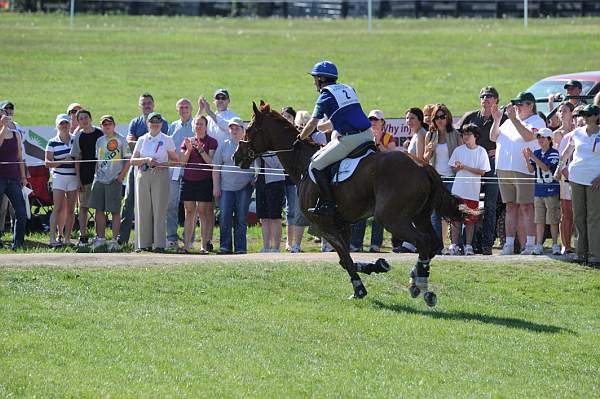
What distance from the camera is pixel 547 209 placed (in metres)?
19.2

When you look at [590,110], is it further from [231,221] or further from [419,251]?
[231,221]

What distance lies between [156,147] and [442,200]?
6.01m

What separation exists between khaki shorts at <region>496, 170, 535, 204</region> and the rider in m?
4.46

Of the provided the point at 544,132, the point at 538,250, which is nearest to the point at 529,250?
the point at 538,250

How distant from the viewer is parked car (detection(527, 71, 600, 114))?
80.5 ft

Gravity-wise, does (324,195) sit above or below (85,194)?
above

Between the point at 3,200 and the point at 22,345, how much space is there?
9.34m

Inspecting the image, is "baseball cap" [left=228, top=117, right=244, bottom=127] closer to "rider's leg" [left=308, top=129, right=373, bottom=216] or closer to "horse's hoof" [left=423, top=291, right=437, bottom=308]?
"rider's leg" [left=308, top=129, right=373, bottom=216]

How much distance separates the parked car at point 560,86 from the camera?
80.5 ft

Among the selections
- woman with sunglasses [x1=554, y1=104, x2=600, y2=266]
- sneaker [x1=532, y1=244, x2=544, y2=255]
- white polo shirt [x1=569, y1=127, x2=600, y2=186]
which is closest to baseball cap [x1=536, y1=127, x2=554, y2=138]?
woman with sunglasses [x1=554, y1=104, x2=600, y2=266]

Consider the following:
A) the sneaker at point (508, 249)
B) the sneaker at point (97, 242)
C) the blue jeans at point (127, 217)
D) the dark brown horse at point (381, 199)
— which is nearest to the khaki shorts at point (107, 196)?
the blue jeans at point (127, 217)

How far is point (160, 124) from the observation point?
64.7 feet

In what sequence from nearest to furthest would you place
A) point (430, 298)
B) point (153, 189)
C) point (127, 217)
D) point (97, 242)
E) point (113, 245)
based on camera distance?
point (430, 298), point (153, 189), point (113, 245), point (97, 242), point (127, 217)

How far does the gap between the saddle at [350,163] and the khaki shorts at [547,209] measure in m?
4.59
